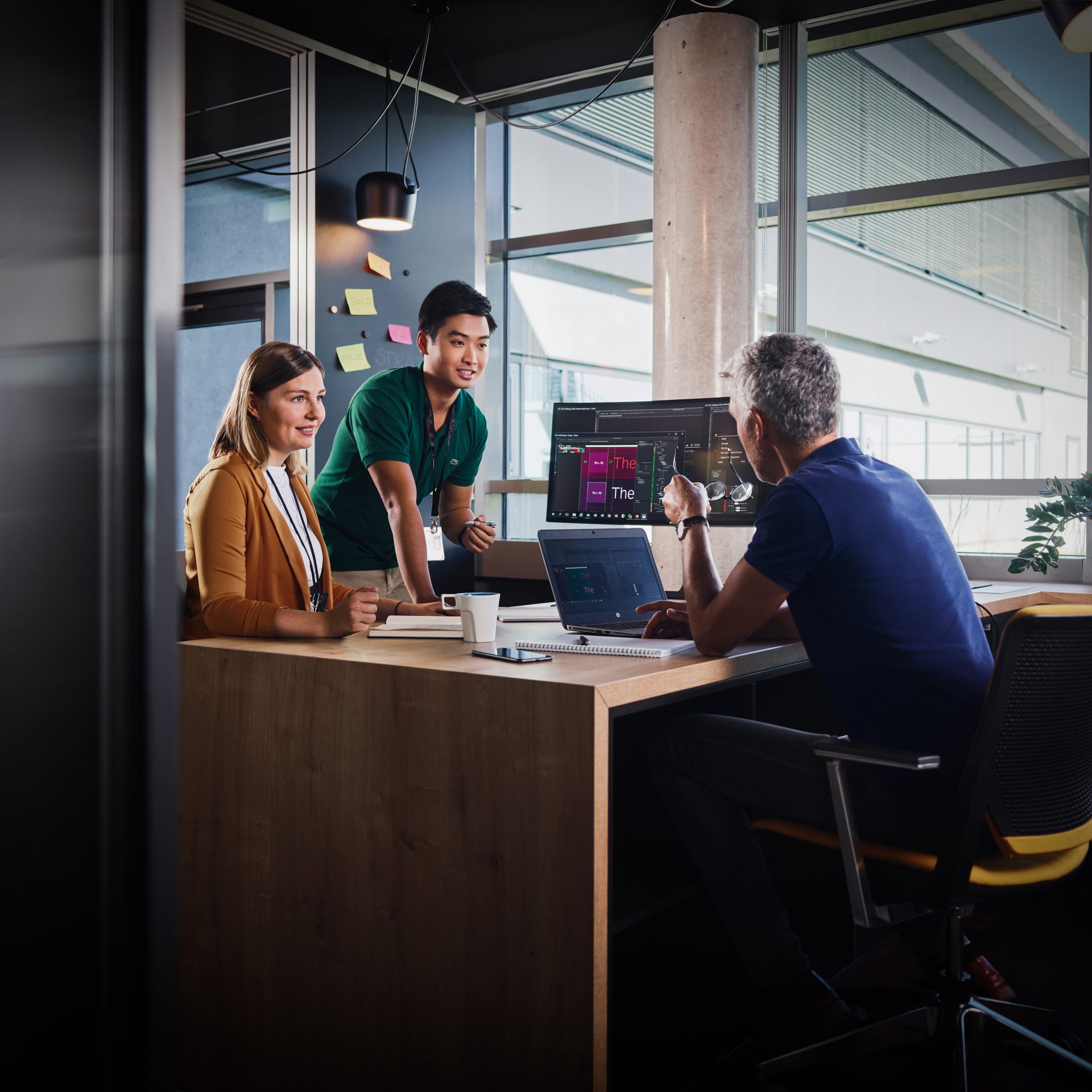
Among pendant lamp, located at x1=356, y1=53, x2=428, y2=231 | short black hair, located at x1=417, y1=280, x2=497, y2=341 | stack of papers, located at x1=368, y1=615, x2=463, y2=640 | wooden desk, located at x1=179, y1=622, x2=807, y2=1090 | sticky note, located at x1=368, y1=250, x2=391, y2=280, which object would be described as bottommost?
wooden desk, located at x1=179, y1=622, x2=807, y2=1090

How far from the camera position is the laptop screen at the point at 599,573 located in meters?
2.13

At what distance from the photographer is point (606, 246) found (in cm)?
479

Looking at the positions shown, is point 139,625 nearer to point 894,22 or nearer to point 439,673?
point 439,673

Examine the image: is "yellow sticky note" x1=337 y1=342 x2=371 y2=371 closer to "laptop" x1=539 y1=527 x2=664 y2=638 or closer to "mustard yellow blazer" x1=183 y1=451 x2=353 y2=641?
"mustard yellow blazer" x1=183 y1=451 x2=353 y2=641

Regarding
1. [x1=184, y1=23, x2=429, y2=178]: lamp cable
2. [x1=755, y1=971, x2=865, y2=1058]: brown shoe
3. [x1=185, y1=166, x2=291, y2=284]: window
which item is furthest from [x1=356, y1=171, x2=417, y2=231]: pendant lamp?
[x1=755, y1=971, x2=865, y2=1058]: brown shoe

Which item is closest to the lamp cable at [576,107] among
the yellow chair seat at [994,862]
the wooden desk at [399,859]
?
the wooden desk at [399,859]

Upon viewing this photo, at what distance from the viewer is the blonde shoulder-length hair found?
7.28ft

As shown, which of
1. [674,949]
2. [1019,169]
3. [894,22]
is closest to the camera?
[674,949]

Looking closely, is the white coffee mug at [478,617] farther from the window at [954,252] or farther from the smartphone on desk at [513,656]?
the window at [954,252]

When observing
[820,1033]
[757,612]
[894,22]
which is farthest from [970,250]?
[820,1033]

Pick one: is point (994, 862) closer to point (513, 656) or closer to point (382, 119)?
point (513, 656)

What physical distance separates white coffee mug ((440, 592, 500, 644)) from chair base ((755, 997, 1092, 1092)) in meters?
0.85

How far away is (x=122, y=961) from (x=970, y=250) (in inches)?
154

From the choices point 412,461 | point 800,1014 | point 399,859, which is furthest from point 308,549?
point 800,1014
